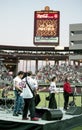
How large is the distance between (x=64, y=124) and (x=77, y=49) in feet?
269

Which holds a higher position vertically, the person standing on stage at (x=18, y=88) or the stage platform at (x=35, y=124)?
the person standing on stage at (x=18, y=88)

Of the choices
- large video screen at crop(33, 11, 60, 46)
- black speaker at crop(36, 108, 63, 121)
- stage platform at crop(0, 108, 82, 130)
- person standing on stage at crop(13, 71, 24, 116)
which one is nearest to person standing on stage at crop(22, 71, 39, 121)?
black speaker at crop(36, 108, 63, 121)

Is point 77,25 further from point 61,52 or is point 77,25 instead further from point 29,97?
point 29,97

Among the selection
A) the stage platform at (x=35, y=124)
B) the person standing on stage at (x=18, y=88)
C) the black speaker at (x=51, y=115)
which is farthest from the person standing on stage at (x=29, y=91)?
the person standing on stage at (x=18, y=88)

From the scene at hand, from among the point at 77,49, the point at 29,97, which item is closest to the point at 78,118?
the point at 29,97

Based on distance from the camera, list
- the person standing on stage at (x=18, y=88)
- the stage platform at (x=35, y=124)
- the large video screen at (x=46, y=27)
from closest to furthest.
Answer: the stage platform at (x=35, y=124) → the person standing on stage at (x=18, y=88) → the large video screen at (x=46, y=27)

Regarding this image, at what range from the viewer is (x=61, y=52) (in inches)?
3853

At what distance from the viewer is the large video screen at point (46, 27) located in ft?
232

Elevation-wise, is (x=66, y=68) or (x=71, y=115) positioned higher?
(x=71, y=115)

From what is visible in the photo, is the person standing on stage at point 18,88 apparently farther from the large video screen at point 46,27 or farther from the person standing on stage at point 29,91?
the large video screen at point 46,27

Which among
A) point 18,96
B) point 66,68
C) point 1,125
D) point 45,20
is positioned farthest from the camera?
point 45,20

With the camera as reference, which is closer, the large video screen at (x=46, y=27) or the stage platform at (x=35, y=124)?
the stage platform at (x=35, y=124)

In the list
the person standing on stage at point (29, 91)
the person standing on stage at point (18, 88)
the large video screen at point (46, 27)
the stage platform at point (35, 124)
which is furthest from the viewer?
the large video screen at point (46, 27)

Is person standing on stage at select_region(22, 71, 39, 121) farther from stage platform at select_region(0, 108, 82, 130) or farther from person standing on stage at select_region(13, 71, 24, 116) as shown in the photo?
person standing on stage at select_region(13, 71, 24, 116)
